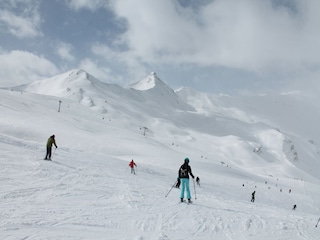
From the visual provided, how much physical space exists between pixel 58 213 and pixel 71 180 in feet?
22.3

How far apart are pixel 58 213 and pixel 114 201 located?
3.28 metres

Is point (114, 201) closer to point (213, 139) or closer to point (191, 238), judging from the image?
point (191, 238)

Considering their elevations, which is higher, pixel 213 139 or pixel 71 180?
pixel 213 139

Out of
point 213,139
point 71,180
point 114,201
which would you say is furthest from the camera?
point 213,139

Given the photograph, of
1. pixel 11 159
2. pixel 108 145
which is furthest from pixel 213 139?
pixel 11 159

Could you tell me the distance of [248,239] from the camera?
9.37 meters

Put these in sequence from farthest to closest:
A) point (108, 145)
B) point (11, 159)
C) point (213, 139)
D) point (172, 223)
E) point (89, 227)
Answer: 1. point (213, 139)
2. point (108, 145)
3. point (11, 159)
4. point (172, 223)
5. point (89, 227)

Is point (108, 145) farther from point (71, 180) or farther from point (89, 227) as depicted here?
point (89, 227)

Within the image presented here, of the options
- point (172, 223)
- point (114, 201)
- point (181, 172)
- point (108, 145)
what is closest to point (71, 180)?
point (114, 201)

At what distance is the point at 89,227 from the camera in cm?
861

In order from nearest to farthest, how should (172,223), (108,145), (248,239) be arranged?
(248,239)
(172,223)
(108,145)

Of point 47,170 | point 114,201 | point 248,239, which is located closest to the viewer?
point 248,239

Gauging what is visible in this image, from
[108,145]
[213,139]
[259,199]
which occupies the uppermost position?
[213,139]

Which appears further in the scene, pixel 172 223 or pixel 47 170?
pixel 47 170
